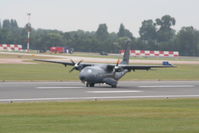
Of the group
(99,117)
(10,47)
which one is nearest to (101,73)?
(99,117)

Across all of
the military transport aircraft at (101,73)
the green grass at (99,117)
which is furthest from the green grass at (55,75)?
the green grass at (99,117)

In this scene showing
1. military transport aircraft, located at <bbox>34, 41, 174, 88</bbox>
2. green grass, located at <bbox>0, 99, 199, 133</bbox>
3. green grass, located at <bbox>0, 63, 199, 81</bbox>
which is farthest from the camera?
green grass, located at <bbox>0, 63, 199, 81</bbox>

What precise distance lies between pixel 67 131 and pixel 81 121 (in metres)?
3.23

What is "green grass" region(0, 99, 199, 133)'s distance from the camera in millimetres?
21797

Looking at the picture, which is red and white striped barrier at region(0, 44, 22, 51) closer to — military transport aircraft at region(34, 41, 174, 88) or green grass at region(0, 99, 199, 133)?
military transport aircraft at region(34, 41, 174, 88)

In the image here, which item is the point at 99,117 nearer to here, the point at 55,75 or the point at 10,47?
the point at 55,75

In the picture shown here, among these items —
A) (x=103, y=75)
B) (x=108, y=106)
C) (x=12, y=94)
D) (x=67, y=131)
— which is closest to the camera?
(x=67, y=131)

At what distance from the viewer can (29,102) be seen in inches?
1373

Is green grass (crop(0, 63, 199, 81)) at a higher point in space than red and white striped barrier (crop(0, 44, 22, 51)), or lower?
lower

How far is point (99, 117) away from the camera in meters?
26.0

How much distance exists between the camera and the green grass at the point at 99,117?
21.8m

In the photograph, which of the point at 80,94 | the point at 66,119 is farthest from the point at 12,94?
the point at 66,119

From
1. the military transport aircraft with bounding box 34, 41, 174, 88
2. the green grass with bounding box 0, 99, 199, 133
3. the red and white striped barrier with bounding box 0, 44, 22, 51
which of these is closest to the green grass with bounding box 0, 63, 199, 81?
the military transport aircraft with bounding box 34, 41, 174, 88

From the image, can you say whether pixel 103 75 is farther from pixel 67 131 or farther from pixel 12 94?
pixel 67 131
